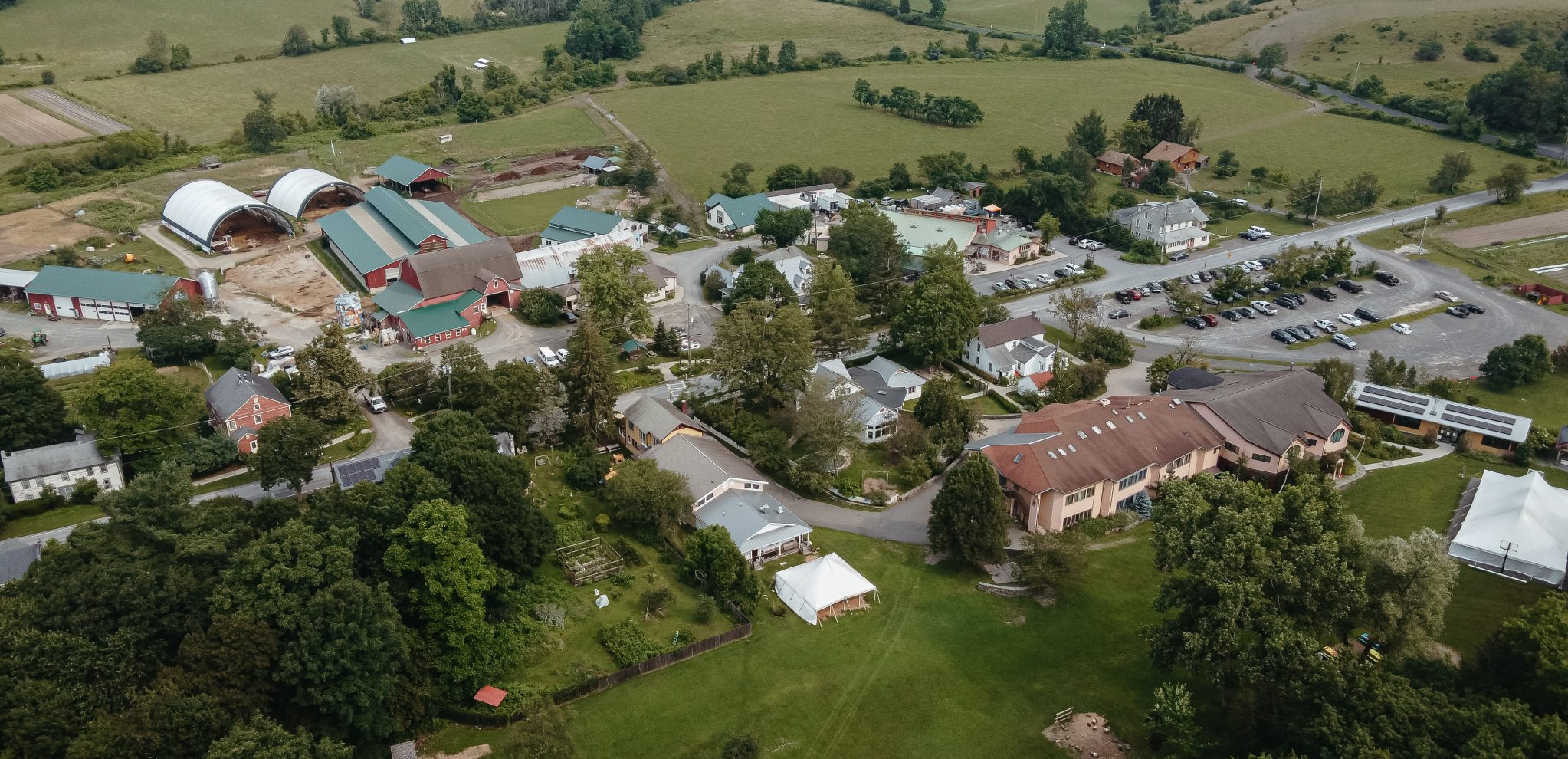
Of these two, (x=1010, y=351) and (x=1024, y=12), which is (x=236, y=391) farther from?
(x=1024, y=12)

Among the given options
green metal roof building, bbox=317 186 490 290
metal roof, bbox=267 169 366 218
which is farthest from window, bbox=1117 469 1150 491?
metal roof, bbox=267 169 366 218

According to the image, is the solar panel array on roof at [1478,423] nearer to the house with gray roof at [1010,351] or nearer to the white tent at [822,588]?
the house with gray roof at [1010,351]

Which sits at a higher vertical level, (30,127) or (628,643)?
Answer: (30,127)

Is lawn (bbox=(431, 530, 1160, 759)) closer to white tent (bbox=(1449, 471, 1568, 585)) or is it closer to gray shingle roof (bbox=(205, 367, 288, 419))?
white tent (bbox=(1449, 471, 1568, 585))

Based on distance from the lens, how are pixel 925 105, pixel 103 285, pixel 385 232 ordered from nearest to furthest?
1. pixel 103 285
2. pixel 385 232
3. pixel 925 105

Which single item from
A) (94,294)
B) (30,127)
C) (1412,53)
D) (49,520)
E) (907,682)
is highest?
(1412,53)

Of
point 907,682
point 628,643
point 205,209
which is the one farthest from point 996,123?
point 628,643
